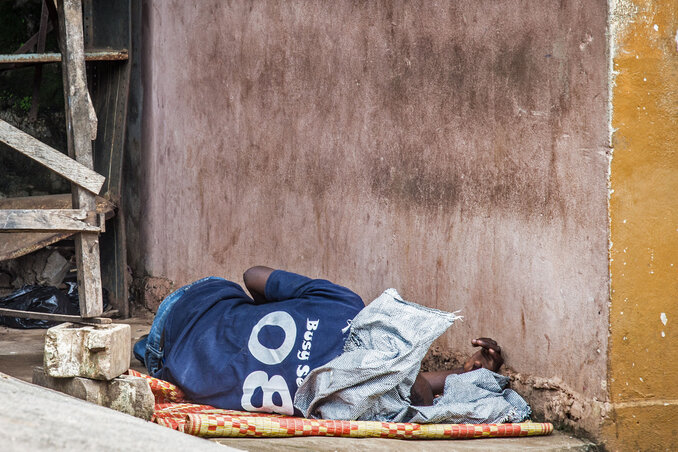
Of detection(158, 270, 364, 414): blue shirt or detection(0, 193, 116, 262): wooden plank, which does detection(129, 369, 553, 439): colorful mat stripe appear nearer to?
detection(158, 270, 364, 414): blue shirt

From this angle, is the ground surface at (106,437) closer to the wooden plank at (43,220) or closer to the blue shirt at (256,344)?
the blue shirt at (256,344)

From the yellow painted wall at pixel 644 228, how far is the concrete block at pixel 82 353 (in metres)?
1.68

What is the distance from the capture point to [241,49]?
16.0 ft

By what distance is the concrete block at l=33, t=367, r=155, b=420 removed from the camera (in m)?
2.68

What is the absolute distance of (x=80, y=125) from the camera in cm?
387

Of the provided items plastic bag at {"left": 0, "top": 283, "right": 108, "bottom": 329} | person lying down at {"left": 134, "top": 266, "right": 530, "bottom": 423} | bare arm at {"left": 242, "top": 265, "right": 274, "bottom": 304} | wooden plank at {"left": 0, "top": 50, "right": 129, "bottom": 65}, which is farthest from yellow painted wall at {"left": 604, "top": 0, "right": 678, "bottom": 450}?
plastic bag at {"left": 0, "top": 283, "right": 108, "bottom": 329}

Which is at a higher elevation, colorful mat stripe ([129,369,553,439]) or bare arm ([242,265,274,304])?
bare arm ([242,265,274,304])

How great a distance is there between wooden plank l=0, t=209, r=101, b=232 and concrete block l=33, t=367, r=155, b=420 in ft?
3.99

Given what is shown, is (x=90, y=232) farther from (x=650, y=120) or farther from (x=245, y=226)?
(x=650, y=120)

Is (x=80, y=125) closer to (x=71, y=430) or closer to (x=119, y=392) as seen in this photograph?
(x=119, y=392)

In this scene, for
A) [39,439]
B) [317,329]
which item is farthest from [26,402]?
[317,329]

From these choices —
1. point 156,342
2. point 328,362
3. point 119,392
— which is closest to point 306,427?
point 328,362

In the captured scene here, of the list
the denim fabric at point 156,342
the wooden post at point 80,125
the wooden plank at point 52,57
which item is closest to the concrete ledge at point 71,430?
the denim fabric at point 156,342

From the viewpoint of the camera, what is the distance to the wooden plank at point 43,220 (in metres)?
3.74
